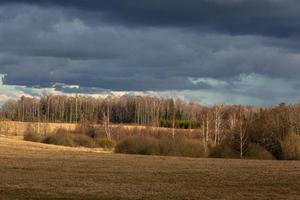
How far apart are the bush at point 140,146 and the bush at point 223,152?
26.7 feet

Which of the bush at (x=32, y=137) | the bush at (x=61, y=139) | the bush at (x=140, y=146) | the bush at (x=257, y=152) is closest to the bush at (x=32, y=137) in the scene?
the bush at (x=32, y=137)

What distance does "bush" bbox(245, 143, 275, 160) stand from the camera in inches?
3132

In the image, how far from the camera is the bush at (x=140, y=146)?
8669cm

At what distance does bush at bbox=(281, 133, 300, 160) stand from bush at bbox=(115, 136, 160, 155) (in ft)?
60.4

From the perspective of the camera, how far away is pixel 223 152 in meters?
85.5

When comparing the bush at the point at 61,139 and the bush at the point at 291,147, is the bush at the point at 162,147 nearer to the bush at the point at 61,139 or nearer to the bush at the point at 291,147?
the bush at the point at 291,147

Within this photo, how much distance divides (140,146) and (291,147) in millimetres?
23143

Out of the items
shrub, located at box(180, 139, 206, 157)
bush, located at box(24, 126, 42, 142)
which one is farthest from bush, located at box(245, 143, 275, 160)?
bush, located at box(24, 126, 42, 142)

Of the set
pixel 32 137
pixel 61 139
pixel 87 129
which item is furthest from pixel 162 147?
pixel 87 129

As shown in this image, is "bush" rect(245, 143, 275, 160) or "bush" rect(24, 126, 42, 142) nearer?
"bush" rect(245, 143, 275, 160)

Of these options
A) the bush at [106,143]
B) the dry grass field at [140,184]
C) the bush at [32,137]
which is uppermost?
the dry grass field at [140,184]

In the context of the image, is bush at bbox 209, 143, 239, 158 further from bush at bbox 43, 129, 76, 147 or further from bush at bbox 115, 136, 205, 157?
bush at bbox 43, 129, 76, 147

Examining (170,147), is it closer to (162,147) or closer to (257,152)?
(162,147)

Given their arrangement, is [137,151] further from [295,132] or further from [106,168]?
[106,168]
